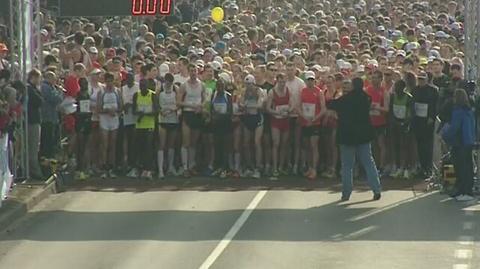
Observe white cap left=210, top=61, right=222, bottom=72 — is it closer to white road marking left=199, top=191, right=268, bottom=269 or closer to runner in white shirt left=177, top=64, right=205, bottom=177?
runner in white shirt left=177, top=64, right=205, bottom=177

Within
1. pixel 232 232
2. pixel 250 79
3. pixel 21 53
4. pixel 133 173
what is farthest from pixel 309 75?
pixel 232 232

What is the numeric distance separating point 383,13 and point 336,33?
783cm

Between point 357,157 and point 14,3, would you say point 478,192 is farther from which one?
point 14,3

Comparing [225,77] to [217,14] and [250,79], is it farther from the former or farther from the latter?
[217,14]

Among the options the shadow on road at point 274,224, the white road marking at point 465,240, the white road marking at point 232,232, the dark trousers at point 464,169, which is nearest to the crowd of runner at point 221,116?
the dark trousers at point 464,169

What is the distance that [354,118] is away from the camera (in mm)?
23375

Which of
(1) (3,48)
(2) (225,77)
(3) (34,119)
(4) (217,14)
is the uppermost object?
(4) (217,14)

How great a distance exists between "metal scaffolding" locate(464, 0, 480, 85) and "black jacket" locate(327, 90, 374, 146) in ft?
6.21

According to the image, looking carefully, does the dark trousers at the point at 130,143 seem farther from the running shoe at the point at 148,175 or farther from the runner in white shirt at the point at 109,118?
the running shoe at the point at 148,175

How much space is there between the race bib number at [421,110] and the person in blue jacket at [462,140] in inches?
78.8

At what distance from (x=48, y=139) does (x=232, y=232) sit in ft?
18.7

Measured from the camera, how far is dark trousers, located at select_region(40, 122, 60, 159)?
1008 inches

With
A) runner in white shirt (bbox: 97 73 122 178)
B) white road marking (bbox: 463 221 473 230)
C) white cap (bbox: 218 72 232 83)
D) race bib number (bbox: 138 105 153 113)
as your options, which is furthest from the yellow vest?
white road marking (bbox: 463 221 473 230)

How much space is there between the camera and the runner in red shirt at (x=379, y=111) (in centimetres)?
2578
